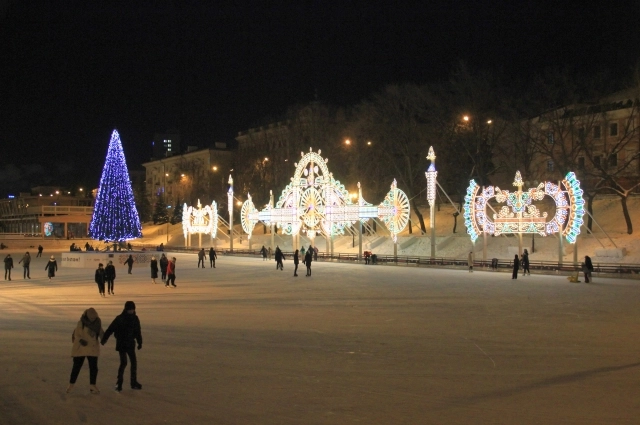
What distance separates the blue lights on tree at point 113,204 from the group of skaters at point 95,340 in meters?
37.7

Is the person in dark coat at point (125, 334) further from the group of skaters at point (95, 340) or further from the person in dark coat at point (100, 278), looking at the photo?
the person in dark coat at point (100, 278)

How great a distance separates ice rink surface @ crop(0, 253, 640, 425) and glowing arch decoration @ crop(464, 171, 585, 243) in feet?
42.6

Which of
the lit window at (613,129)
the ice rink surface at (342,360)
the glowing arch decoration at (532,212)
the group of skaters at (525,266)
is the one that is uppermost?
the lit window at (613,129)

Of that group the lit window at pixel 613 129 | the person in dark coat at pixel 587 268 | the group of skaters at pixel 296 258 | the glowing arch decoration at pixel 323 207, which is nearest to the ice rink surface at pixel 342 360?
the person in dark coat at pixel 587 268

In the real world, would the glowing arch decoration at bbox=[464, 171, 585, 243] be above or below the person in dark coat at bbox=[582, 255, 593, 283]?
above

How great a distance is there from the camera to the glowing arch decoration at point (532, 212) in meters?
32.7

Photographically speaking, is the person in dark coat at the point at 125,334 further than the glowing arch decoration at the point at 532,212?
No

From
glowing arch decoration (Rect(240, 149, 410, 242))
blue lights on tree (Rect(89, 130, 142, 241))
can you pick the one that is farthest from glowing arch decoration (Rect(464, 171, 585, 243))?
blue lights on tree (Rect(89, 130, 142, 241))

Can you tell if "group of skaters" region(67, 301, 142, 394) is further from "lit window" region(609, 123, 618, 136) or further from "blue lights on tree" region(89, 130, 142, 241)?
"lit window" region(609, 123, 618, 136)

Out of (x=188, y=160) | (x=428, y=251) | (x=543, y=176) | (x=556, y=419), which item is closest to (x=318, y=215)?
(x=428, y=251)

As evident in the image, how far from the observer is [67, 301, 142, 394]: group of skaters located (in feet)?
27.1

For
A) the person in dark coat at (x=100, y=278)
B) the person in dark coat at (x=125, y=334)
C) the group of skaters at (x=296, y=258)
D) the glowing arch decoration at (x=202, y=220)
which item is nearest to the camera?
the person in dark coat at (x=125, y=334)

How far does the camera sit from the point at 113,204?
4469cm

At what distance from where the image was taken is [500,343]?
12078 mm
